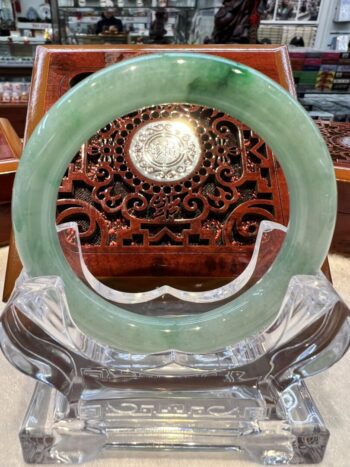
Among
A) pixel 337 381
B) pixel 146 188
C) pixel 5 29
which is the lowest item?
pixel 337 381

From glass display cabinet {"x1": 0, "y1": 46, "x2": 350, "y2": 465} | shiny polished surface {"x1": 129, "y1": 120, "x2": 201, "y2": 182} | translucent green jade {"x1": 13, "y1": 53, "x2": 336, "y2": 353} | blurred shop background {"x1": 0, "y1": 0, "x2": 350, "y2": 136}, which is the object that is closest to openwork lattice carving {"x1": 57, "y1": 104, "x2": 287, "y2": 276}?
shiny polished surface {"x1": 129, "y1": 120, "x2": 201, "y2": 182}

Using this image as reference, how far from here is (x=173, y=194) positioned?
81cm

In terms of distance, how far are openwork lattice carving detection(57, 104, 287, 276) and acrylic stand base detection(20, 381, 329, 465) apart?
300 mm

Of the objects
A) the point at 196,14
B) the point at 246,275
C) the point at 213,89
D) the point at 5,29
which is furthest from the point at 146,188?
the point at 5,29

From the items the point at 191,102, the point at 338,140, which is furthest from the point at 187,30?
the point at 191,102

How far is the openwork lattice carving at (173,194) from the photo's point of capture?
793 millimetres

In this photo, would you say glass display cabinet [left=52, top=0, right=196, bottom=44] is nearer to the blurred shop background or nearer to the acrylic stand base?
the blurred shop background

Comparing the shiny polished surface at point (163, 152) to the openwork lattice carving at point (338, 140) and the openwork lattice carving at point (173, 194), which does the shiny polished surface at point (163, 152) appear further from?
the openwork lattice carving at point (338, 140)

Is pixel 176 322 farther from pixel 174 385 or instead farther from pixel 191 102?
pixel 191 102

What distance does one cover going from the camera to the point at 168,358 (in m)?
0.56

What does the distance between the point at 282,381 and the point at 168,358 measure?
154mm

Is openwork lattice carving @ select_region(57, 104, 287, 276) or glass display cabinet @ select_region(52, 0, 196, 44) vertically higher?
glass display cabinet @ select_region(52, 0, 196, 44)

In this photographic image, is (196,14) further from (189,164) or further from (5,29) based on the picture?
(189,164)

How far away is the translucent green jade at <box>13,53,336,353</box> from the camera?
465mm
